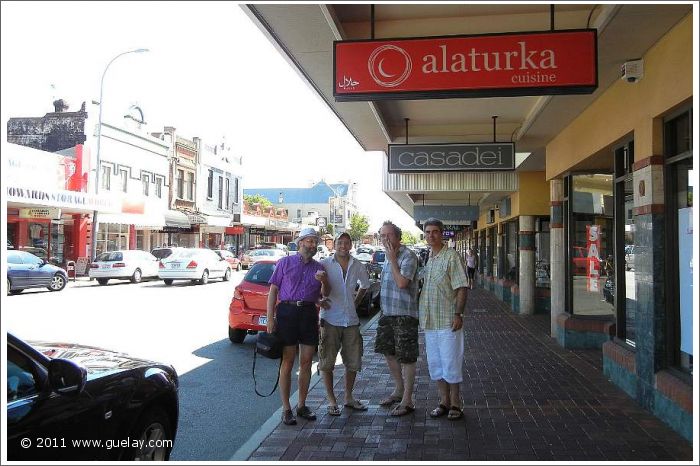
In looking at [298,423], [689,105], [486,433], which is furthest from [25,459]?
[689,105]

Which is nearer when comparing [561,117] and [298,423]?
[298,423]

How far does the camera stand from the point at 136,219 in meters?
31.4

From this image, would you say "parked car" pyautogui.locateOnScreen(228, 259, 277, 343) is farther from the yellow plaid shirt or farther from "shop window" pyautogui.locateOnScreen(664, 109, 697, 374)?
"shop window" pyautogui.locateOnScreen(664, 109, 697, 374)

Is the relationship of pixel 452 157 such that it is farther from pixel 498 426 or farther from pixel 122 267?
pixel 122 267

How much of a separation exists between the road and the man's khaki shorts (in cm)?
90

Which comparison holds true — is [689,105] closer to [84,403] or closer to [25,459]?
[84,403]

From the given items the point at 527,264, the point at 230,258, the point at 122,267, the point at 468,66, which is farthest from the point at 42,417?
the point at 230,258

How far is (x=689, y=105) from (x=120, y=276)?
22.9m

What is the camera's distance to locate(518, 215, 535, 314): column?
14023 mm

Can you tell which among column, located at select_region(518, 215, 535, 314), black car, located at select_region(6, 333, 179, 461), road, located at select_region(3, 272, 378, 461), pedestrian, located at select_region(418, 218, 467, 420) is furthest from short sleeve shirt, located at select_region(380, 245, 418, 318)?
column, located at select_region(518, 215, 535, 314)

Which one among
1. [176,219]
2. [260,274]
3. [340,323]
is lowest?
[340,323]

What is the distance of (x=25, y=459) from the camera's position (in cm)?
293

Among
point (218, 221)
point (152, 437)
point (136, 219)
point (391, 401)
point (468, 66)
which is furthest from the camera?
point (218, 221)

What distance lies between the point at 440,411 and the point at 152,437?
9.23 ft
